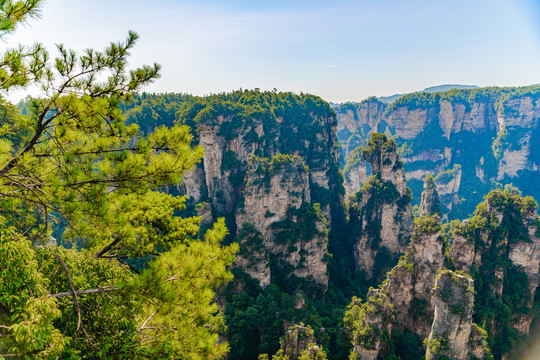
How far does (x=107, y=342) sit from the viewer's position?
185 inches

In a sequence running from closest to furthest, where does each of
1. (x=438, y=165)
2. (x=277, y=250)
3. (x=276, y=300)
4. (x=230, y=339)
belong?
(x=230, y=339) < (x=276, y=300) < (x=277, y=250) < (x=438, y=165)

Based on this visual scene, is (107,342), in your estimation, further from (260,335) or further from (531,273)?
(531,273)

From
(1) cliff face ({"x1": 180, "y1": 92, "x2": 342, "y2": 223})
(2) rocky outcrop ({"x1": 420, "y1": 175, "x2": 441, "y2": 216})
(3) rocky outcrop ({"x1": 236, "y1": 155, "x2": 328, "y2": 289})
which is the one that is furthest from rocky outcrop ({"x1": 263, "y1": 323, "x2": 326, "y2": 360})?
(2) rocky outcrop ({"x1": 420, "y1": 175, "x2": 441, "y2": 216})

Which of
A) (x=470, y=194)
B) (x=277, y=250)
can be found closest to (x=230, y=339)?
(x=277, y=250)

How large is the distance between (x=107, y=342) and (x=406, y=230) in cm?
3709

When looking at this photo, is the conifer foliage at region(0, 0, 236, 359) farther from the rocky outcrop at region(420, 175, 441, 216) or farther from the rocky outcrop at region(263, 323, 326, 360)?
the rocky outcrop at region(420, 175, 441, 216)

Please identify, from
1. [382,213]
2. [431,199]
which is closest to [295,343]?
[382,213]

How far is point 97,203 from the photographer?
522 cm

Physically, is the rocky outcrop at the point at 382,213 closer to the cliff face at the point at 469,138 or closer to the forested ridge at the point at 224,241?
the forested ridge at the point at 224,241

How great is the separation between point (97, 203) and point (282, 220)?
88.0 feet

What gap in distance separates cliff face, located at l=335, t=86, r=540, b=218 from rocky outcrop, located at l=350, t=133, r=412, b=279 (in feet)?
102

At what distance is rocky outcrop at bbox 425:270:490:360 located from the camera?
59.0 ft

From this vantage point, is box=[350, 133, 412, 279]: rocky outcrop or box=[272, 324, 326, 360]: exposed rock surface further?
box=[350, 133, 412, 279]: rocky outcrop

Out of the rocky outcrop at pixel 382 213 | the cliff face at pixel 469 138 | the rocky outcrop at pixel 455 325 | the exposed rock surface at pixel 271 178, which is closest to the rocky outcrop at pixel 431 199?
the rocky outcrop at pixel 382 213
